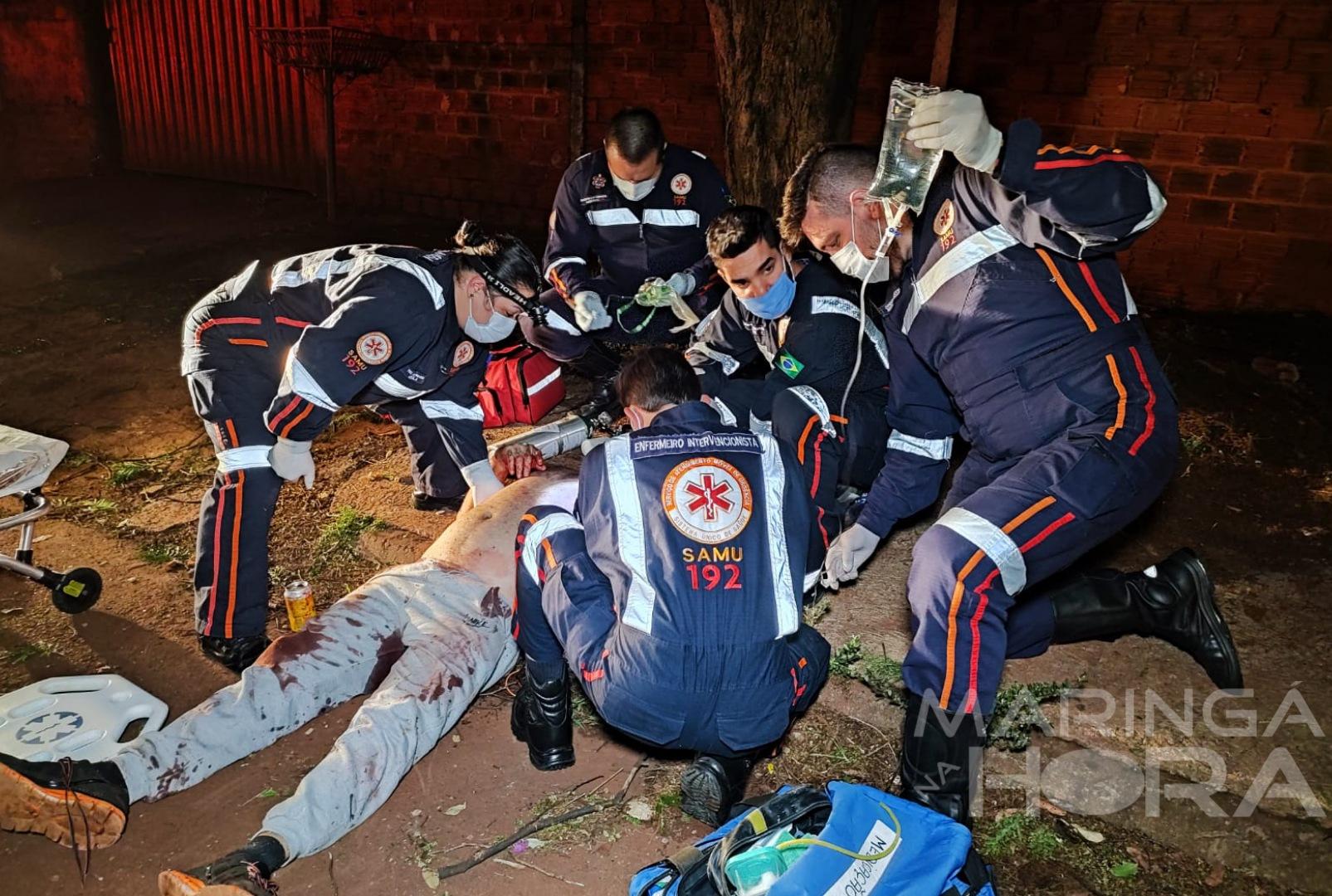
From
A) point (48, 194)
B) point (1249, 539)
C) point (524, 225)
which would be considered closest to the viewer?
point (1249, 539)

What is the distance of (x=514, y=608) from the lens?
114 inches

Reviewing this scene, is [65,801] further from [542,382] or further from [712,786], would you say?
[542,382]

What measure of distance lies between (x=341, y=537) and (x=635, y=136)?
249cm

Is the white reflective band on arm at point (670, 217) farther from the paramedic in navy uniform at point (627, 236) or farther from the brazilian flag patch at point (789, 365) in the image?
the brazilian flag patch at point (789, 365)

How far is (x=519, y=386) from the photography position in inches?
168

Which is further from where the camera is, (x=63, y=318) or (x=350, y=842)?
(x=63, y=318)

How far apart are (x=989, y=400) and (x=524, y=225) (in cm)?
726

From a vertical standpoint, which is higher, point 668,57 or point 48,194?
point 668,57

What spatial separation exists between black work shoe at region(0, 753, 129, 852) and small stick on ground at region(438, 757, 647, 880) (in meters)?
0.89

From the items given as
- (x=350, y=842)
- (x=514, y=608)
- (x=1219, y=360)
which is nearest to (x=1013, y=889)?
(x=514, y=608)

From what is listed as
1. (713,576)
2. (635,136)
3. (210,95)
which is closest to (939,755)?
(713,576)

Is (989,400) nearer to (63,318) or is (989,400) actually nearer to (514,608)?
(514,608)

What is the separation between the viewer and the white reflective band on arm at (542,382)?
431 centimetres

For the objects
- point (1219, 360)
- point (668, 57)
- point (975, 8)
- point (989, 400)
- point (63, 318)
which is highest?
point (975, 8)
